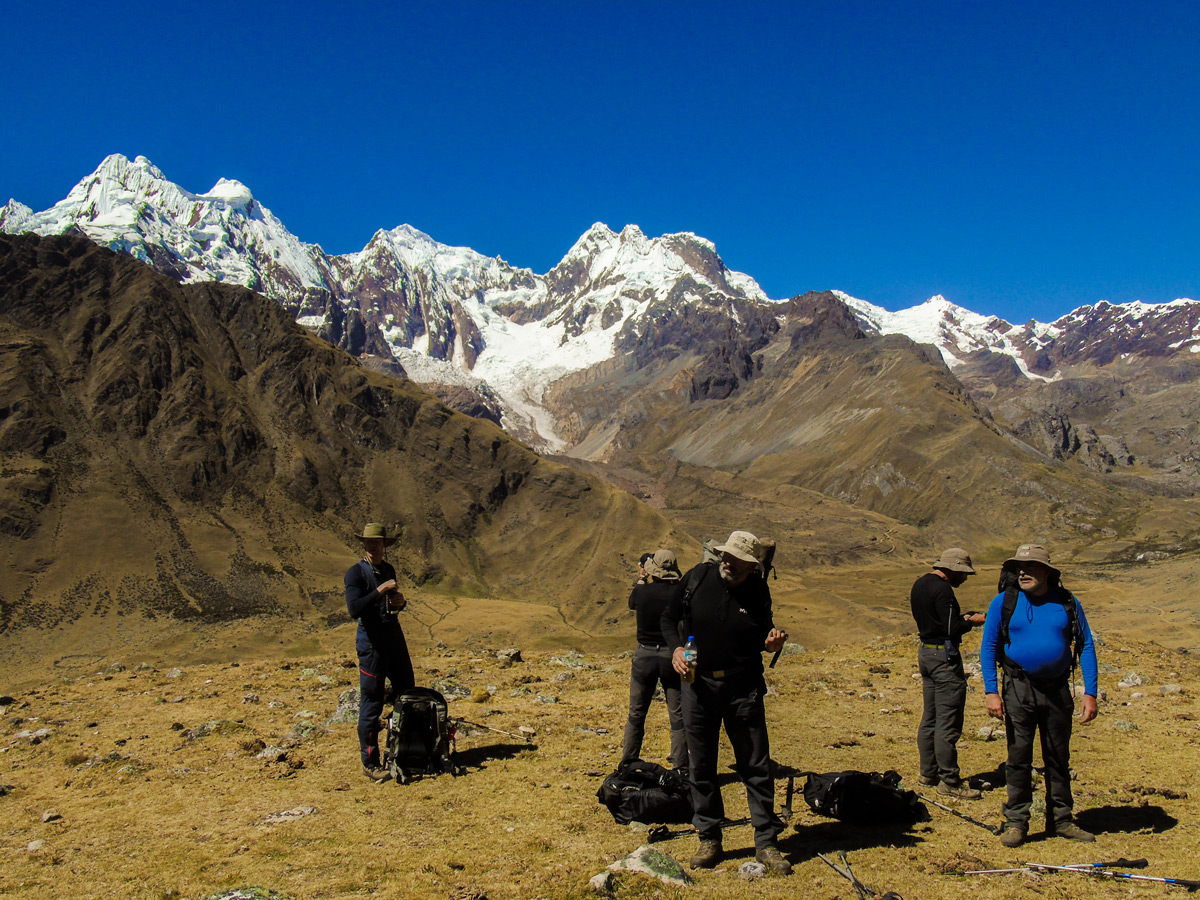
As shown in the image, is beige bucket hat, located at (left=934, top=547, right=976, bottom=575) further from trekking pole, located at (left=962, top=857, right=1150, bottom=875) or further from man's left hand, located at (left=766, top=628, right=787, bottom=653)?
man's left hand, located at (left=766, top=628, right=787, bottom=653)

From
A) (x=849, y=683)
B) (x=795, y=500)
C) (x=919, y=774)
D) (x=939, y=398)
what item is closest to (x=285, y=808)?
(x=919, y=774)

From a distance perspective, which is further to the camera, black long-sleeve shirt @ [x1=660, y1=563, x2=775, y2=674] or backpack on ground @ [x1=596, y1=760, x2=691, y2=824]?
backpack on ground @ [x1=596, y1=760, x2=691, y2=824]

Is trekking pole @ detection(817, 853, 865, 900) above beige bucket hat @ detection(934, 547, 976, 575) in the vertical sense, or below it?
below

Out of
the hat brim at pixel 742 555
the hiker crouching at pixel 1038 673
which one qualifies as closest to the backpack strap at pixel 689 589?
the hat brim at pixel 742 555

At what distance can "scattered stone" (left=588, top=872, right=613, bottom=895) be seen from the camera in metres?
7.15

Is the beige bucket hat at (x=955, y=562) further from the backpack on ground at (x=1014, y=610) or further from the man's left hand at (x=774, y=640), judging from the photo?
Result: the man's left hand at (x=774, y=640)

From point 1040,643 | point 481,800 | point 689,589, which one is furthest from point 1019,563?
point 481,800

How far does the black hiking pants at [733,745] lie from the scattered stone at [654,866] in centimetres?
59

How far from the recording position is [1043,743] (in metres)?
8.85

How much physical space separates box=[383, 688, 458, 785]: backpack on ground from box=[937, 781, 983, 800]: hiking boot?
6832mm

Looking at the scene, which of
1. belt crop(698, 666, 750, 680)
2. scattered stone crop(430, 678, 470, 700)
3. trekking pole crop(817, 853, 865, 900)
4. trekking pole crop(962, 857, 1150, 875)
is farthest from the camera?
scattered stone crop(430, 678, 470, 700)

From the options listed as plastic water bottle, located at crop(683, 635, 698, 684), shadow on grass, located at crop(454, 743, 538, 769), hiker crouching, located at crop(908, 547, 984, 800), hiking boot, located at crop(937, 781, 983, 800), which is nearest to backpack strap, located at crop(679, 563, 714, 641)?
plastic water bottle, located at crop(683, 635, 698, 684)

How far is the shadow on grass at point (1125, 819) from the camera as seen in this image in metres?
8.84

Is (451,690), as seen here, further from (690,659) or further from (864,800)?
(690,659)
